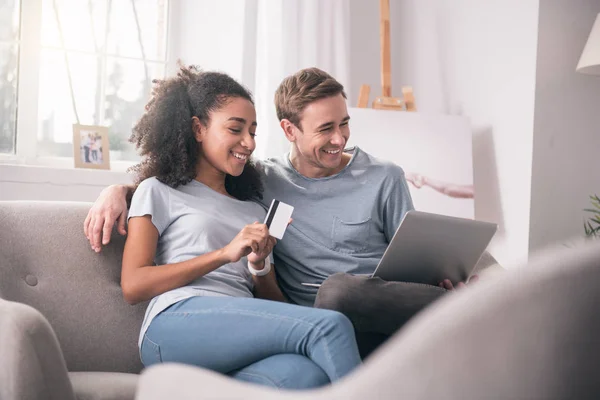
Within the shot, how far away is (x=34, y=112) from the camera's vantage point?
3.03m

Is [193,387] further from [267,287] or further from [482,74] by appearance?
[482,74]

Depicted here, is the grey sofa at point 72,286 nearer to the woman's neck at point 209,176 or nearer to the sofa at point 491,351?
the woman's neck at point 209,176

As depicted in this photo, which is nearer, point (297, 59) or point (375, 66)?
point (297, 59)

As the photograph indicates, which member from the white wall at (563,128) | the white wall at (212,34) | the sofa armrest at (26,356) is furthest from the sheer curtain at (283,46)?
the sofa armrest at (26,356)

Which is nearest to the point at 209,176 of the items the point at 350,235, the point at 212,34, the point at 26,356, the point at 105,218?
the point at 105,218

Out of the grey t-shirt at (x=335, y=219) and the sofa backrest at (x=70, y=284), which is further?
the grey t-shirt at (x=335, y=219)

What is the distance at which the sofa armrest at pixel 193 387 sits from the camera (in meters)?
0.60

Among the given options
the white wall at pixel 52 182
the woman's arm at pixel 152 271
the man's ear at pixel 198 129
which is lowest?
the woman's arm at pixel 152 271

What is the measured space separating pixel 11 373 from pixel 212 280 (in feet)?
1.80

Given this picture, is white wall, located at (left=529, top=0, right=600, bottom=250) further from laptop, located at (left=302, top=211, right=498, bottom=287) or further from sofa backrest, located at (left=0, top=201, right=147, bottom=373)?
sofa backrest, located at (left=0, top=201, right=147, bottom=373)

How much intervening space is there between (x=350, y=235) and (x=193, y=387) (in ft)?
4.30

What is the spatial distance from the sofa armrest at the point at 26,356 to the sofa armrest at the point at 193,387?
56 cm

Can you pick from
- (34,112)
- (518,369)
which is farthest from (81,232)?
(34,112)

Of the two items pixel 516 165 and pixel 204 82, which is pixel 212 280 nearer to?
pixel 204 82
